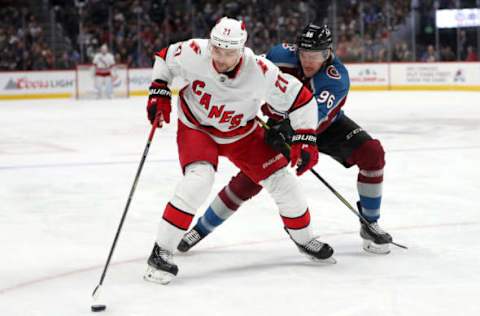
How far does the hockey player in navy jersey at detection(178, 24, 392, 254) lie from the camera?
12.0 ft

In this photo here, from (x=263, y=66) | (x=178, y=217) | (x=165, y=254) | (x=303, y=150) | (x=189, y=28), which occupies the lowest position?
(x=165, y=254)

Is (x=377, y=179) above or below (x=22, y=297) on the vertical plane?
above

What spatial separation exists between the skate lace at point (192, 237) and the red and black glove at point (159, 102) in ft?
2.00

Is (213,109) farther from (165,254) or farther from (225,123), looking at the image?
(165,254)

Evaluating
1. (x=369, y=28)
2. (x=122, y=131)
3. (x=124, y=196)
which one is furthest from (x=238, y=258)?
(x=369, y=28)

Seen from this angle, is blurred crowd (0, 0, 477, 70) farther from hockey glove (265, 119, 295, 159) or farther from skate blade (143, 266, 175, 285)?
skate blade (143, 266, 175, 285)

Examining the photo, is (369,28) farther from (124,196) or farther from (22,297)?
(22,297)

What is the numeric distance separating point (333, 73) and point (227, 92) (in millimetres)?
600

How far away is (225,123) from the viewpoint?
3.53 m

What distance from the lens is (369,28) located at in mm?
18359

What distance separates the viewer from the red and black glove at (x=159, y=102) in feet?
11.5

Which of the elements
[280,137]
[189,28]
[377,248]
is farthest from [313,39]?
[189,28]

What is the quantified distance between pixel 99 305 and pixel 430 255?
1.61 meters

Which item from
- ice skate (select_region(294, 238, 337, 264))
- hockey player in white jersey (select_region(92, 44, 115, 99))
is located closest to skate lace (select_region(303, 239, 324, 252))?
ice skate (select_region(294, 238, 337, 264))
